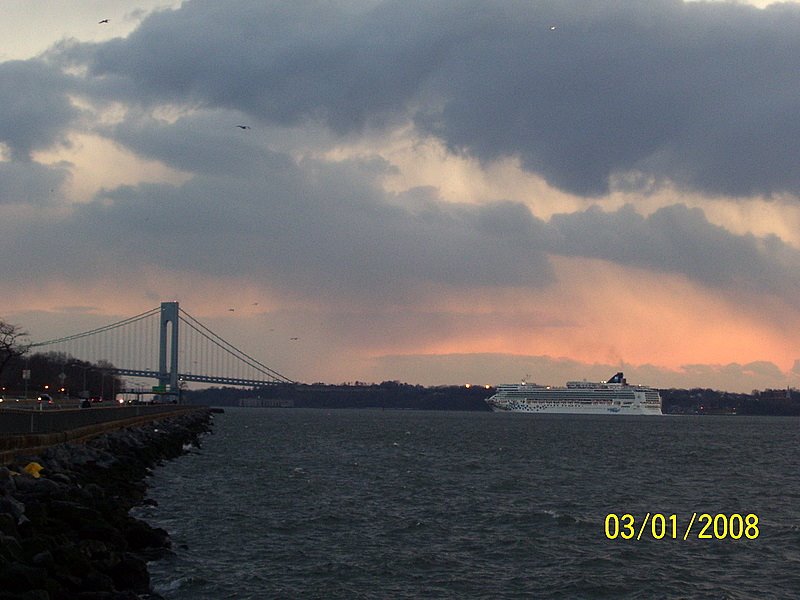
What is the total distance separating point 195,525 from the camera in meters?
24.8

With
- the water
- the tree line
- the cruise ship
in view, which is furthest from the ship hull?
the water

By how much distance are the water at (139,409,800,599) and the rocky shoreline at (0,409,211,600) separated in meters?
0.88

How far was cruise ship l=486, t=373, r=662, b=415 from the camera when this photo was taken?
192 meters

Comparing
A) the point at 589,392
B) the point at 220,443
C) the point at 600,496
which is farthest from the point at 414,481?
the point at 589,392

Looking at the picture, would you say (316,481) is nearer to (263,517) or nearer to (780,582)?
(263,517)

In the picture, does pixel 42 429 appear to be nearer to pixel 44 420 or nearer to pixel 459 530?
pixel 44 420

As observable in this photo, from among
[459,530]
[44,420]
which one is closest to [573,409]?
[44,420]

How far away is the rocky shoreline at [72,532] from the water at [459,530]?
0.88 meters

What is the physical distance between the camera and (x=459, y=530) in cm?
2500

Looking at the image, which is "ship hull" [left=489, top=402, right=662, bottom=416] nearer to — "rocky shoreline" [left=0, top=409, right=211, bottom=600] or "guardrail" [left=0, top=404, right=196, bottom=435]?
"guardrail" [left=0, top=404, right=196, bottom=435]

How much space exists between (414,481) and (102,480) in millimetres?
13508

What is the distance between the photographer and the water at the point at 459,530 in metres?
18.5

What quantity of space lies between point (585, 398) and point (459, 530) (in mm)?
171104

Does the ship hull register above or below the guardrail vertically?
below
